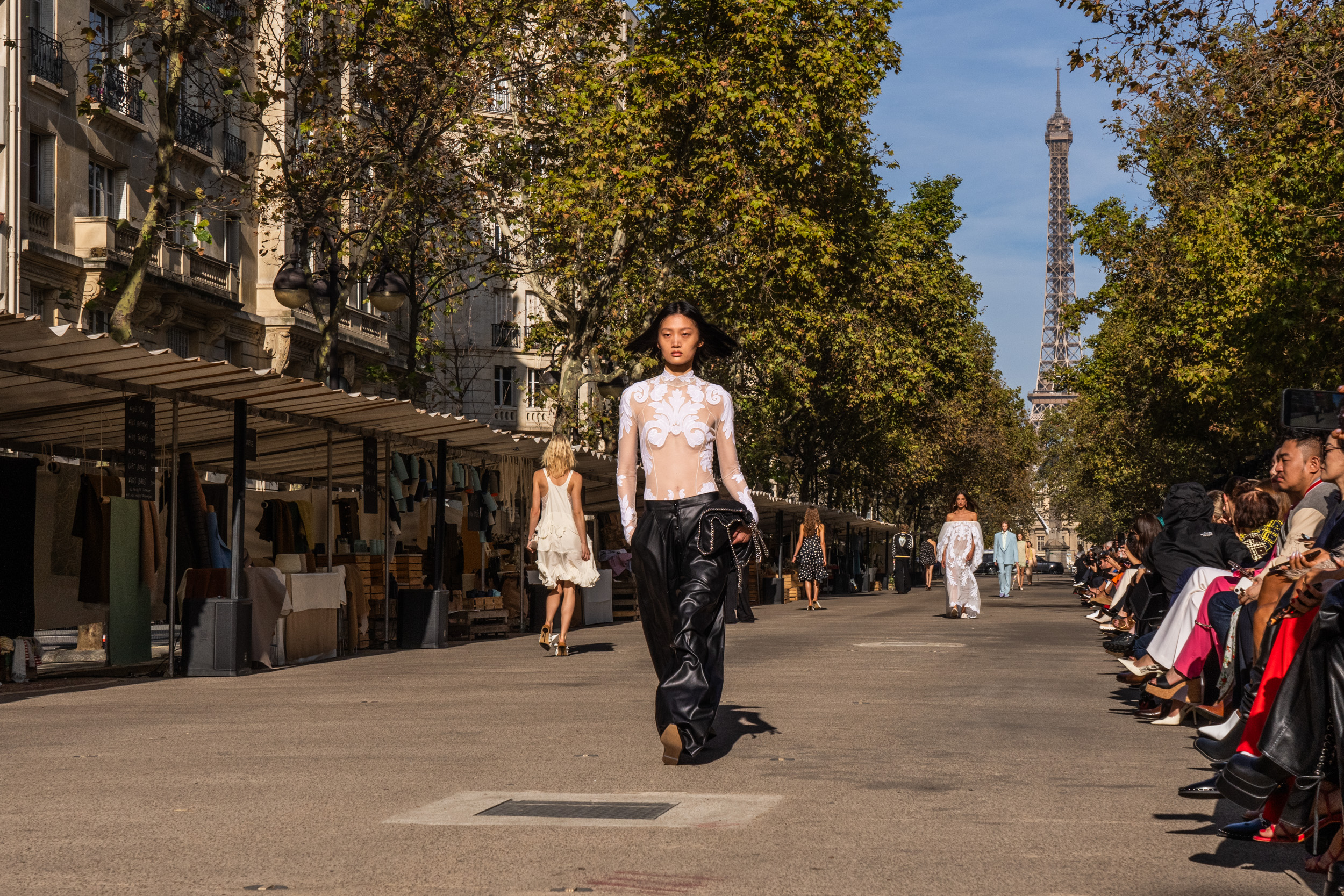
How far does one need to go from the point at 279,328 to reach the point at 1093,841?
3444cm

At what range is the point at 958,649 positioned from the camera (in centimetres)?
1535

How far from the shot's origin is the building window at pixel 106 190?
103ft

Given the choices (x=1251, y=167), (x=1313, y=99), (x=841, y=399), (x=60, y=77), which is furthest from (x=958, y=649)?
(x=841, y=399)

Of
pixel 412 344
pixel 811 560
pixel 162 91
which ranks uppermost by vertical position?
pixel 162 91

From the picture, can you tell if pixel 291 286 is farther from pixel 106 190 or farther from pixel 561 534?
pixel 106 190

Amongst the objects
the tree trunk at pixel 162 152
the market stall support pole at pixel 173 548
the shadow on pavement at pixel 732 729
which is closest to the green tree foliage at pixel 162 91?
the tree trunk at pixel 162 152

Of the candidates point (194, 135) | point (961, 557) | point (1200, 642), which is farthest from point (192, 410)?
A: point (194, 135)

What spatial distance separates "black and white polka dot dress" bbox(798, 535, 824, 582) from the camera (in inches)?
1171

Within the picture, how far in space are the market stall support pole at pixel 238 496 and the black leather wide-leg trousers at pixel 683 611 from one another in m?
6.21

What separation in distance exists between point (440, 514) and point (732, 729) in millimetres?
9712

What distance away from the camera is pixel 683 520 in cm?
725

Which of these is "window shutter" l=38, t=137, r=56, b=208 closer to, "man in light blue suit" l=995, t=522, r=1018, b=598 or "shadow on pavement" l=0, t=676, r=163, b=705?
"shadow on pavement" l=0, t=676, r=163, b=705

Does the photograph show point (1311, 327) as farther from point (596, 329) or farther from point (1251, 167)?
point (596, 329)

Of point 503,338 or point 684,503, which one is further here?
point 503,338
